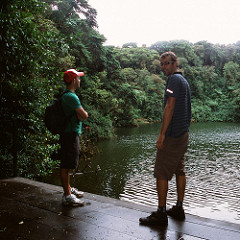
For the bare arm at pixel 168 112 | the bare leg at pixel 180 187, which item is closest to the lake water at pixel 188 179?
the bare leg at pixel 180 187

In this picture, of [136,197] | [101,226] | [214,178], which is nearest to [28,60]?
[101,226]

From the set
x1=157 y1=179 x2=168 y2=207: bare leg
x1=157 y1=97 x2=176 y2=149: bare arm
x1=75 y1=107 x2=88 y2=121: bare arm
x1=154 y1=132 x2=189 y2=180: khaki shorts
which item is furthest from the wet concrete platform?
x1=75 y1=107 x2=88 y2=121: bare arm

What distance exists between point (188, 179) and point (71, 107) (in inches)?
301

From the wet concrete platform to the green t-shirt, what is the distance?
0.79 meters

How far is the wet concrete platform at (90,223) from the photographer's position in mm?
2209

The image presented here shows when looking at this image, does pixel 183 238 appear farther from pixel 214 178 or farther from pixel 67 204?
pixel 214 178

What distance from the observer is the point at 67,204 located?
2887 millimetres

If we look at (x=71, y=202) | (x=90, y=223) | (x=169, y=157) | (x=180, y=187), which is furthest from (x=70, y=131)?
(x=180, y=187)

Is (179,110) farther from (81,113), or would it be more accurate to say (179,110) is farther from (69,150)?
(69,150)

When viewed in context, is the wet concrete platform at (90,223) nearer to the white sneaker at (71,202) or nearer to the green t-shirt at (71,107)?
the white sneaker at (71,202)

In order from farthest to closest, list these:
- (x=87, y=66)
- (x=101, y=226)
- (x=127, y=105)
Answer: (x=127, y=105) → (x=87, y=66) → (x=101, y=226)

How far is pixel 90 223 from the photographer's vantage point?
2463 millimetres

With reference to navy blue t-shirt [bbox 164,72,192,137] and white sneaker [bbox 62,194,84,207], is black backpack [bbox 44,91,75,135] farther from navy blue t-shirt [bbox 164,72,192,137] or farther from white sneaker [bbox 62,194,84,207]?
navy blue t-shirt [bbox 164,72,192,137]

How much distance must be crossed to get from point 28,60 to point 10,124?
3.64 ft
